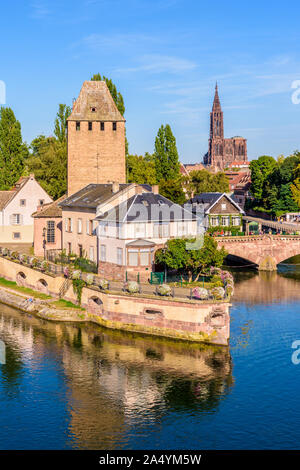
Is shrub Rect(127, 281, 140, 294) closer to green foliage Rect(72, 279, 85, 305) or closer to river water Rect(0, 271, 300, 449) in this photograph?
river water Rect(0, 271, 300, 449)

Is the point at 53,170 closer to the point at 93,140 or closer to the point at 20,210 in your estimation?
the point at 20,210

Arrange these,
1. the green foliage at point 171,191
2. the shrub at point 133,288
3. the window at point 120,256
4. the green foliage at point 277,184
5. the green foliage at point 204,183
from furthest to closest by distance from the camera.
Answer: the green foliage at point 277,184, the green foliage at point 204,183, the green foliage at point 171,191, the window at point 120,256, the shrub at point 133,288

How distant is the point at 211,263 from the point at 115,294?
1096 centimetres

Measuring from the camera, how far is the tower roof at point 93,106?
231 feet

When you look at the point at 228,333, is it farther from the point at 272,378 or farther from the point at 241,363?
the point at 272,378

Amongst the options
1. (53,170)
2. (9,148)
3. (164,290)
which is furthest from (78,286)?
(9,148)

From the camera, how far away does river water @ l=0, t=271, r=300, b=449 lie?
1157 inches

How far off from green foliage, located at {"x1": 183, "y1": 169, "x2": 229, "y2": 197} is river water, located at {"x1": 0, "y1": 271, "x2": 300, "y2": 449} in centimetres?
6143

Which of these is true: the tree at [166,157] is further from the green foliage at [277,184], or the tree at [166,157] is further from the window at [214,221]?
the green foliage at [277,184]

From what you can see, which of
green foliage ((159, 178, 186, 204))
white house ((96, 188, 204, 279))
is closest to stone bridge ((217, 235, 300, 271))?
green foliage ((159, 178, 186, 204))

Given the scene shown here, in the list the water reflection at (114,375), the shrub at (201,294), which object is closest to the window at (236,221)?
the water reflection at (114,375)

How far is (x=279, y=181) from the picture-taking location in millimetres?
122500

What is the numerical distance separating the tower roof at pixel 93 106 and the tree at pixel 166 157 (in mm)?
33318

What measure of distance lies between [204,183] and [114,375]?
7692 cm
